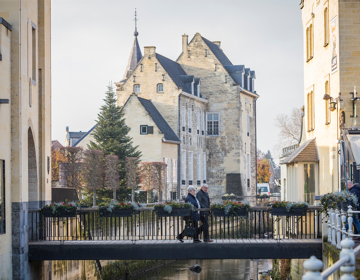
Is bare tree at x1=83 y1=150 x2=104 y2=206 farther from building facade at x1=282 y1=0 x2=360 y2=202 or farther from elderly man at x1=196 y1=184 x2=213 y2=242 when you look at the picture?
elderly man at x1=196 y1=184 x2=213 y2=242

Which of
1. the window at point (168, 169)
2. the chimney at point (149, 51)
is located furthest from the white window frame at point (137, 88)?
the window at point (168, 169)

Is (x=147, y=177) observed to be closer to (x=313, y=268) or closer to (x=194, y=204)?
(x=194, y=204)

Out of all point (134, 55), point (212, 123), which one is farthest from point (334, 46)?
point (134, 55)

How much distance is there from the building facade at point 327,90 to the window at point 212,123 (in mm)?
27283

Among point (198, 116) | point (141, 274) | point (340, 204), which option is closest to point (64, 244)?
point (340, 204)

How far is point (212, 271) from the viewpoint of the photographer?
29.5 metres

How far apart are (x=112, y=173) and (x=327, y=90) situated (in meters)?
18.9

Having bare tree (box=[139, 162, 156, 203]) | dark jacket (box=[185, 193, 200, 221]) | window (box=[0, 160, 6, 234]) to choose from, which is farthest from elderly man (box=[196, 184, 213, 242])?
bare tree (box=[139, 162, 156, 203])

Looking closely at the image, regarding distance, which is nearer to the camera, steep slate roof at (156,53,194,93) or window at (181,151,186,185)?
window at (181,151,186,185)

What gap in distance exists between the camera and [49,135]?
20000mm

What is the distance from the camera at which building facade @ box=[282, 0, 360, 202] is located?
853 inches

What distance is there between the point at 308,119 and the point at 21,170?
1623 centimetres

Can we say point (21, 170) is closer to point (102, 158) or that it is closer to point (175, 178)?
point (102, 158)

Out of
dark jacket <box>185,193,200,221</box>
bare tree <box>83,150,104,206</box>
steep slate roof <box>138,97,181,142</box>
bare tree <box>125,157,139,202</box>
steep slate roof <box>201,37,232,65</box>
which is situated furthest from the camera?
steep slate roof <box>201,37,232,65</box>
